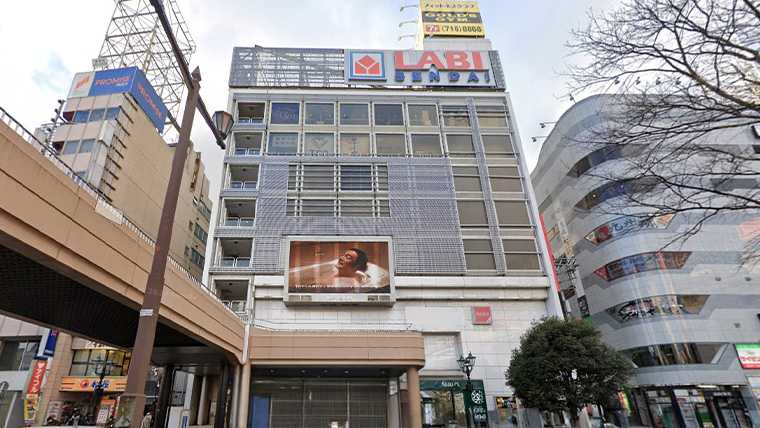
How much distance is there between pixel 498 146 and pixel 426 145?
6547 mm

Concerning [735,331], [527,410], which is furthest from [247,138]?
[735,331]

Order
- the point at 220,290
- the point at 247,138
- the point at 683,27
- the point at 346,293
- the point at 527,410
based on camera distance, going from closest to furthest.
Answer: the point at 683,27 < the point at 527,410 < the point at 346,293 < the point at 220,290 < the point at 247,138

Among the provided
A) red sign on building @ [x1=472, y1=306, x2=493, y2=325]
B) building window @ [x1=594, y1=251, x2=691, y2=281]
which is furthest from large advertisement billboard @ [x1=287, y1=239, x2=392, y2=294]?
building window @ [x1=594, y1=251, x2=691, y2=281]

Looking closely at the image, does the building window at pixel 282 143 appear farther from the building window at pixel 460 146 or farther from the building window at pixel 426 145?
the building window at pixel 460 146

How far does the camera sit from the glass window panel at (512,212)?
32375 millimetres

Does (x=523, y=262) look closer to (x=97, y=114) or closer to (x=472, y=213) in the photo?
(x=472, y=213)

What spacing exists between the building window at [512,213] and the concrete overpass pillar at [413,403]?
15.2 meters

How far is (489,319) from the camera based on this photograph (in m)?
28.3

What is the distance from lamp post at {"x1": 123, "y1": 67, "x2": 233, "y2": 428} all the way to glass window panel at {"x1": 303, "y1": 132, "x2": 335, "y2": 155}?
2722 cm

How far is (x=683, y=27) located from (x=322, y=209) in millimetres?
26395

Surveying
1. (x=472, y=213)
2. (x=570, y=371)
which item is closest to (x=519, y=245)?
(x=472, y=213)

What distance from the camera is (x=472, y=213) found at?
106 feet

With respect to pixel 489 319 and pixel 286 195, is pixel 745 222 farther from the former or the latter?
pixel 286 195

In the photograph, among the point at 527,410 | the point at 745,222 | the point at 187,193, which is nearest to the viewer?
the point at 527,410
